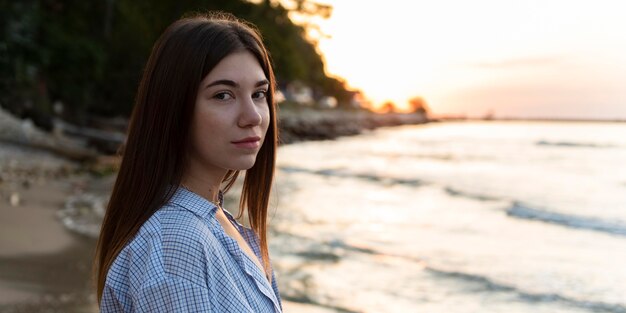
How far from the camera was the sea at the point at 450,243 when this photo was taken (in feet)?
24.0

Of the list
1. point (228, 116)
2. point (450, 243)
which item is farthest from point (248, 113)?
point (450, 243)

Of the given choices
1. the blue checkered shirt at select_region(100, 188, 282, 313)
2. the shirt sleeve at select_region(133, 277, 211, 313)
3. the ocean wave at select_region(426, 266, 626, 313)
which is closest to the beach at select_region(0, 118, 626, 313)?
the ocean wave at select_region(426, 266, 626, 313)

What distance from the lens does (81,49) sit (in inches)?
825

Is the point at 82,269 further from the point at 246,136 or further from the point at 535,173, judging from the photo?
the point at 535,173

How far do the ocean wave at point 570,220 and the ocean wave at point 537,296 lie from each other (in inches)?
204

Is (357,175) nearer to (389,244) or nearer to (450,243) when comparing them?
(450,243)

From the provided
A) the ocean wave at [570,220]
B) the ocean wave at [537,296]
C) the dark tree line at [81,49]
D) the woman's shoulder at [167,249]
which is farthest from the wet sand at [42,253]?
the ocean wave at [570,220]

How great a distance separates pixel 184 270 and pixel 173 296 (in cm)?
A: 5

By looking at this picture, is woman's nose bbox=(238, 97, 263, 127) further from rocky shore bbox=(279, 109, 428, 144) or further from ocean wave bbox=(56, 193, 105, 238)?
rocky shore bbox=(279, 109, 428, 144)

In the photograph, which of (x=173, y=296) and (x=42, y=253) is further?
(x=42, y=253)

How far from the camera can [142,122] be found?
1493 mm

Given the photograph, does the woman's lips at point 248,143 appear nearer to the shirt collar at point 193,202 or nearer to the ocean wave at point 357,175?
the shirt collar at point 193,202

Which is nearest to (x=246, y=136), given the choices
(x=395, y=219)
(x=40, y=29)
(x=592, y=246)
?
(x=592, y=246)

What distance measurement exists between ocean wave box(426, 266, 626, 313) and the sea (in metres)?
0.01
